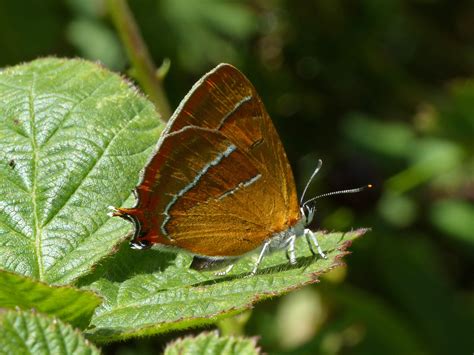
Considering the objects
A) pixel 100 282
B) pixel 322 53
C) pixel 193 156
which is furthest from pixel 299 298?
pixel 100 282

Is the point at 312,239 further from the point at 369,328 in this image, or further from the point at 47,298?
the point at 369,328

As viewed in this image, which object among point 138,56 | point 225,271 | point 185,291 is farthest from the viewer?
point 138,56

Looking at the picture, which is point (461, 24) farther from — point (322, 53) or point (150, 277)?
point (150, 277)

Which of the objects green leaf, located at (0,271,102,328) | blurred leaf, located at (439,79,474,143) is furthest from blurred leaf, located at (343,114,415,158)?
green leaf, located at (0,271,102,328)

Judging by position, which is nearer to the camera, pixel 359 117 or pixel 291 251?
pixel 291 251

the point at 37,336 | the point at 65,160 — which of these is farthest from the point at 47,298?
the point at 65,160
